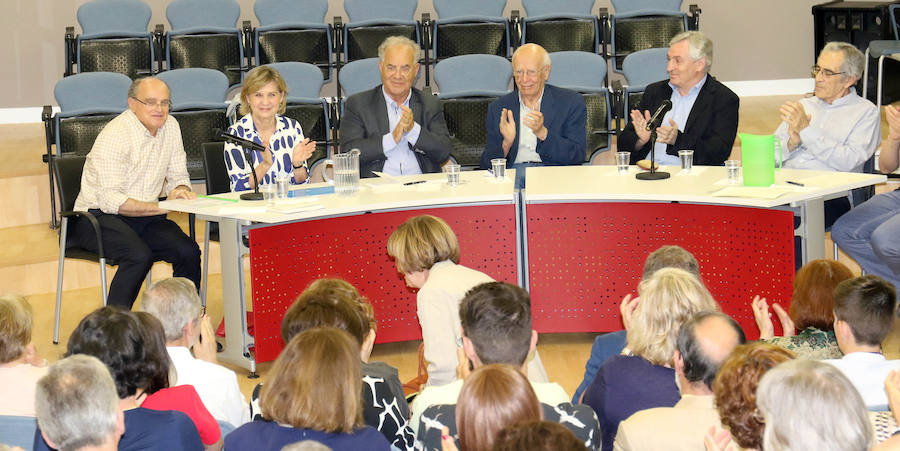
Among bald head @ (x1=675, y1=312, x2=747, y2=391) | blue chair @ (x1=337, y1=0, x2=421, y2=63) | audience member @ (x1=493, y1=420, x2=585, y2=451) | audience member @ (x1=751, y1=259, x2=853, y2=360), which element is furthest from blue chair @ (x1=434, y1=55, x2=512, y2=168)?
audience member @ (x1=493, y1=420, x2=585, y2=451)

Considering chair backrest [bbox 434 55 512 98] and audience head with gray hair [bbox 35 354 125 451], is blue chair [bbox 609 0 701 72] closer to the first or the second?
chair backrest [bbox 434 55 512 98]

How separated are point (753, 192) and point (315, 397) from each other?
2.75 m

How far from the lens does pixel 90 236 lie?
501 centimetres

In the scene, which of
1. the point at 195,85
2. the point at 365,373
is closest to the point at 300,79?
the point at 195,85

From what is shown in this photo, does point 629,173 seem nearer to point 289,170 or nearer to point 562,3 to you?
point 289,170

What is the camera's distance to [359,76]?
23.9ft

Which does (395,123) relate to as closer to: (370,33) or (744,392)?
(370,33)

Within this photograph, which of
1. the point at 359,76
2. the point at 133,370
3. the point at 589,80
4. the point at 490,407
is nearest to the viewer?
the point at 490,407

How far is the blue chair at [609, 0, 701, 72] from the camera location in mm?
7922

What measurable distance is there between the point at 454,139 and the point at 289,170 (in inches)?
66.5

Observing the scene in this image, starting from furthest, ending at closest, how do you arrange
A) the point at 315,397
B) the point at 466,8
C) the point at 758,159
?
the point at 466,8 < the point at 758,159 < the point at 315,397

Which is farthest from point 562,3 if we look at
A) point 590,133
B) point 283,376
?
point 283,376

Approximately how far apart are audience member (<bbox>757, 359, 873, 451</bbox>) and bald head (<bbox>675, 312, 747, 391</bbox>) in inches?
20.0

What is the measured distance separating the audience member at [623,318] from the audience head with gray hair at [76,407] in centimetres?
157
